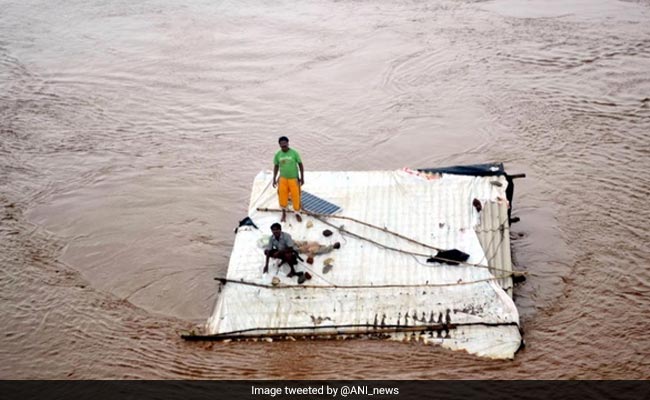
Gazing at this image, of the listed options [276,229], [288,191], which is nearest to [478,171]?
[288,191]

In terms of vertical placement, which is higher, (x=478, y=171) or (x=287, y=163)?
(x=478, y=171)

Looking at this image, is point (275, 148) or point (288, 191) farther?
point (275, 148)

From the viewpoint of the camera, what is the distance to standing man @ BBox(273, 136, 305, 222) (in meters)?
7.36

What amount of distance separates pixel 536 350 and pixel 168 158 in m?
7.45

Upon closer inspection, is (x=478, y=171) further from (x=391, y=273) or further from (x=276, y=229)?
(x=276, y=229)

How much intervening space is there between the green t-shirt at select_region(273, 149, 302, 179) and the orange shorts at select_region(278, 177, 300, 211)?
0.07 metres

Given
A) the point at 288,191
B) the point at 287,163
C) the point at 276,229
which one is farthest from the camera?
the point at 288,191

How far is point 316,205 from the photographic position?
25.0 ft

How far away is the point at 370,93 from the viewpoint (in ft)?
42.3

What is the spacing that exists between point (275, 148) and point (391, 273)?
5.20m

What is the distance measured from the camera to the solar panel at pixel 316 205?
296 inches
